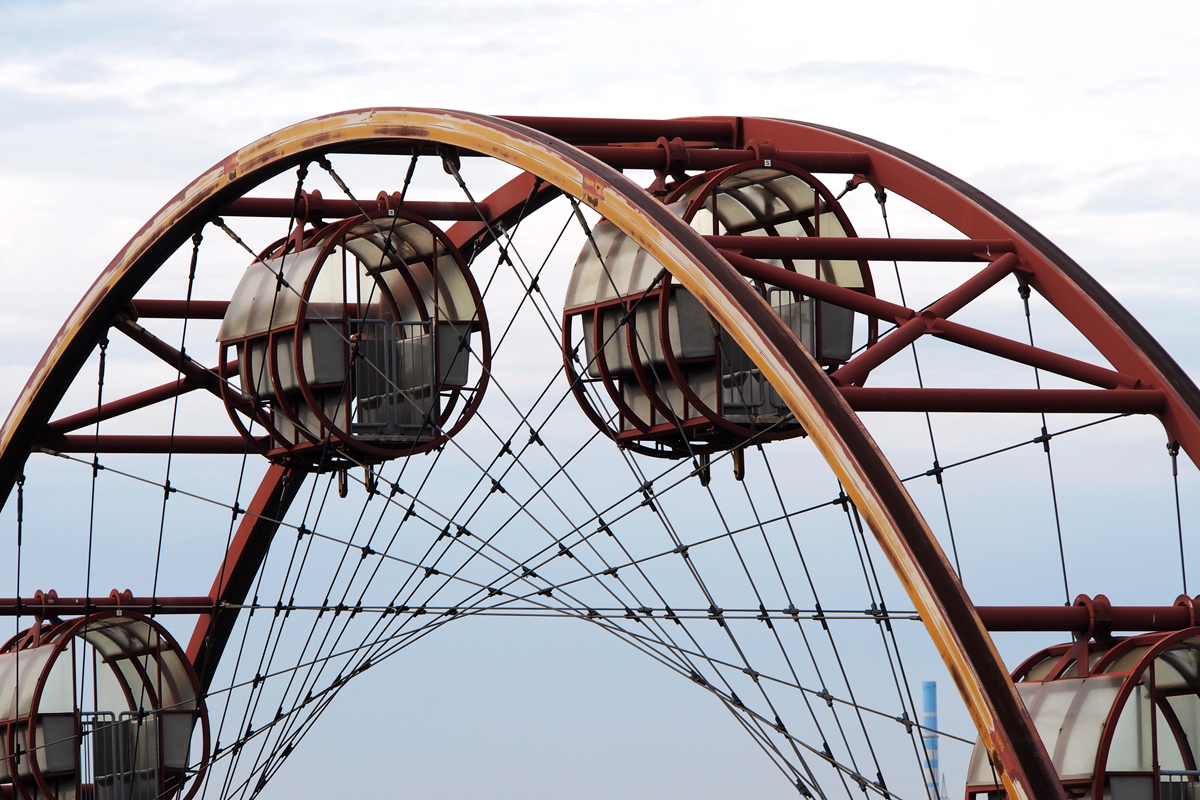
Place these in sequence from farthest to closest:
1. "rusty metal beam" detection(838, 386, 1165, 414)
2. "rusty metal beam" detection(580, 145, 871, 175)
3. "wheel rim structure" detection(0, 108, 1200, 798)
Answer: "rusty metal beam" detection(580, 145, 871, 175)
"rusty metal beam" detection(838, 386, 1165, 414)
"wheel rim structure" detection(0, 108, 1200, 798)

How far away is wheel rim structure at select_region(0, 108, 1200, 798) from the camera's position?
635 inches

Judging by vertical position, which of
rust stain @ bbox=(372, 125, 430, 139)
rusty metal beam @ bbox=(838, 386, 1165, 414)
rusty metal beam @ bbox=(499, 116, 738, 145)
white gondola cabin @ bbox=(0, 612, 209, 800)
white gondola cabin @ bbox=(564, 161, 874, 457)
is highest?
rusty metal beam @ bbox=(499, 116, 738, 145)

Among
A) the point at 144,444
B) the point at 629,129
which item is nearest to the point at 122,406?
the point at 144,444

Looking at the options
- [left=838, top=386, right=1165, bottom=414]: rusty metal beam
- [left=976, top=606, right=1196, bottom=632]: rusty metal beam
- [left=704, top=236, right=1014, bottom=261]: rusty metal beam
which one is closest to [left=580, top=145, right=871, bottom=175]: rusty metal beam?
[left=704, top=236, right=1014, bottom=261]: rusty metal beam

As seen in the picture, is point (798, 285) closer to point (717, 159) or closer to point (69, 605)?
point (717, 159)

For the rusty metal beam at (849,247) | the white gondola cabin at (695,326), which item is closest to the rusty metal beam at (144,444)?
the white gondola cabin at (695,326)

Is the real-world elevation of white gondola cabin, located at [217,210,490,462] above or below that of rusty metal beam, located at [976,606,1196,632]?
above

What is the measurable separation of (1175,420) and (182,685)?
1654 centimetres

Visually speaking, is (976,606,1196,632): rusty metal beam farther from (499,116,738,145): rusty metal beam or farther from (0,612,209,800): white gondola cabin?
(0,612,209,800): white gondola cabin

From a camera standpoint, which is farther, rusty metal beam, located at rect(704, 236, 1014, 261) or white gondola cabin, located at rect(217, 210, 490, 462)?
white gondola cabin, located at rect(217, 210, 490, 462)

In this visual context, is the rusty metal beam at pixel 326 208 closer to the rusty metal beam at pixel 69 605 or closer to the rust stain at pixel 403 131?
the rust stain at pixel 403 131

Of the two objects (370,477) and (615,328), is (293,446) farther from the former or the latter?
(615,328)

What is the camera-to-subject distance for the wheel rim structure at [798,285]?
52.9 ft

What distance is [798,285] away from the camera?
1892 cm
